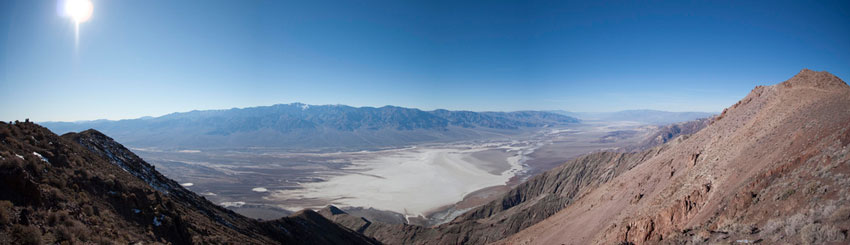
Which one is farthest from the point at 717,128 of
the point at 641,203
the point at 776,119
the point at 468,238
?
the point at 468,238

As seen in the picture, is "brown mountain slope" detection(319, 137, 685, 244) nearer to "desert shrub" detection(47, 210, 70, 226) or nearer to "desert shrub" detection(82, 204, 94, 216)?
"desert shrub" detection(82, 204, 94, 216)

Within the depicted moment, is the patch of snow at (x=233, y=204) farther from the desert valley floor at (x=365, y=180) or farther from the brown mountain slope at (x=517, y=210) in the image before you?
the brown mountain slope at (x=517, y=210)

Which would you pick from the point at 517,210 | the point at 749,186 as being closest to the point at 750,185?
the point at 749,186

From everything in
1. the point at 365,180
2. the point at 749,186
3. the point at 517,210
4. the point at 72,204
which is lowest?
the point at 365,180

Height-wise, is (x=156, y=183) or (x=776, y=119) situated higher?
(x=776, y=119)

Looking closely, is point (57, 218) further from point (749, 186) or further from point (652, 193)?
point (652, 193)

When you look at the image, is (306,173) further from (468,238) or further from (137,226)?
(137,226)

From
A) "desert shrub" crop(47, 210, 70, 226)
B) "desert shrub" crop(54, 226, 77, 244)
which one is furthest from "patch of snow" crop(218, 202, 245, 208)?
"desert shrub" crop(54, 226, 77, 244)
